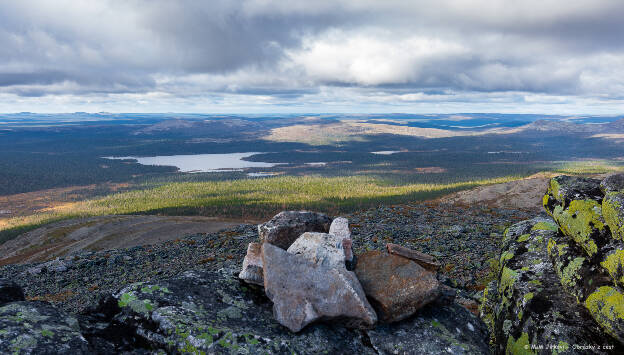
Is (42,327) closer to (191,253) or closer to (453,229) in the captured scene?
(191,253)

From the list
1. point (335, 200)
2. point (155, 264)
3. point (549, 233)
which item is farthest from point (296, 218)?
point (335, 200)

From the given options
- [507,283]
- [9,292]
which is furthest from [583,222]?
[9,292]

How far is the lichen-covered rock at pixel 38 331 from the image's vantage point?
20.5ft

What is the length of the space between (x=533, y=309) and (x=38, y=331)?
1170 cm

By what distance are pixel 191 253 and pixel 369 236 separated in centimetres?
1714

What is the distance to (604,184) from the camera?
1048 cm

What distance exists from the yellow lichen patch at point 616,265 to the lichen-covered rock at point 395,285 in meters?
3.99

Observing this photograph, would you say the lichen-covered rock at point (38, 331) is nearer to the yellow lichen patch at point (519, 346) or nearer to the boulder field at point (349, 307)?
the boulder field at point (349, 307)

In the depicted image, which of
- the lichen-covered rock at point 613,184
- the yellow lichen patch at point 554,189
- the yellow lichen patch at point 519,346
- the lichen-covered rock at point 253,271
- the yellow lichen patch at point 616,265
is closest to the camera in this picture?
the yellow lichen patch at point 616,265

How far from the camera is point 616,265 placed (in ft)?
26.5

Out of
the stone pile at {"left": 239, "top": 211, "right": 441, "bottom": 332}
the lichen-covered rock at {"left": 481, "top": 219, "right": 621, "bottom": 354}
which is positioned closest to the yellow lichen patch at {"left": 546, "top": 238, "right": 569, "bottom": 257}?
the lichen-covered rock at {"left": 481, "top": 219, "right": 621, "bottom": 354}

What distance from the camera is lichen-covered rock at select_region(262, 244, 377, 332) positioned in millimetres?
8302

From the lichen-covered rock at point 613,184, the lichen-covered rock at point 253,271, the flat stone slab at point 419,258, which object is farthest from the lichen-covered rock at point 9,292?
the lichen-covered rock at point 613,184

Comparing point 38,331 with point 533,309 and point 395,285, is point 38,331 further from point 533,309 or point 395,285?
point 533,309
